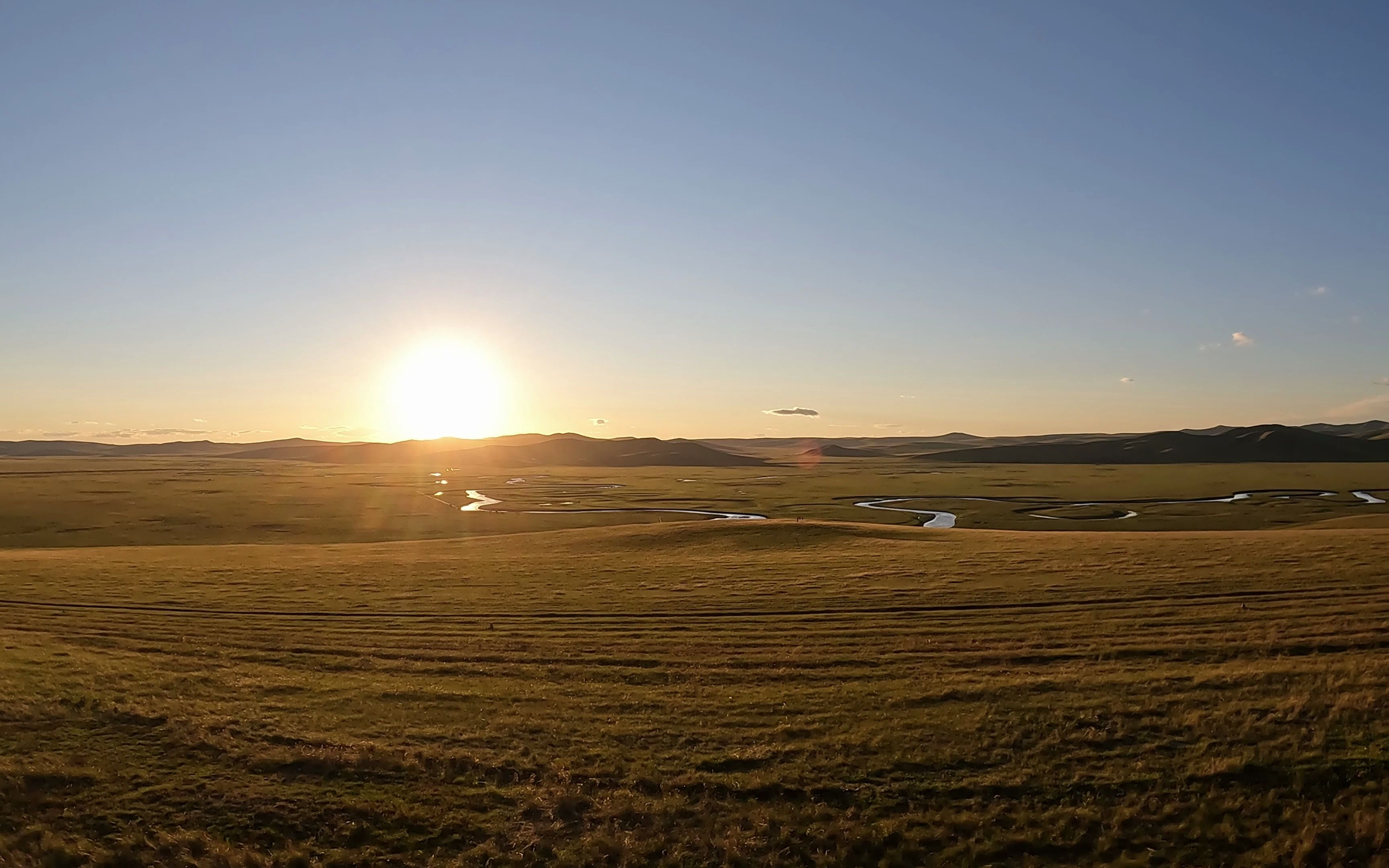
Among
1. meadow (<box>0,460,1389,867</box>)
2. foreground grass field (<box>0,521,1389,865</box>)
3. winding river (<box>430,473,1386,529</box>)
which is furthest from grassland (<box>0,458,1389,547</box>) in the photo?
foreground grass field (<box>0,521,1389,865</box>)

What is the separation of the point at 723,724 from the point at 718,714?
773 millimetres

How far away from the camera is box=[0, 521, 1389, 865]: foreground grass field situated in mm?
14961

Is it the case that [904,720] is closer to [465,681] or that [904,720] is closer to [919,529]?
[465,681]

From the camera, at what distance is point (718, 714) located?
850 inches

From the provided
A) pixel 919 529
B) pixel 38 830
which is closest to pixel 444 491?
pixel 919 529

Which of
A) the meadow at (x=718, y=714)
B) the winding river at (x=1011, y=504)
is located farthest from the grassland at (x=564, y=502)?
the meadow at (x=718, y=714)

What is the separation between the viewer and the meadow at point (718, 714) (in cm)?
1502

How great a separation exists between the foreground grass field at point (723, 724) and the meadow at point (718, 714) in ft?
0.33

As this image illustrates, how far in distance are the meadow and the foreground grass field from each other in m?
0.10

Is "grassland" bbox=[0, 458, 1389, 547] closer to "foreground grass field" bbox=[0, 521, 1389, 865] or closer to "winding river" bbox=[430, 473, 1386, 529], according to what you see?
"winding river" bbox=[430, 473, 1386, 529]

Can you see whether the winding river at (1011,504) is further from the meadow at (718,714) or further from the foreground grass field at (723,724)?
the foreground grass field at (723,724)

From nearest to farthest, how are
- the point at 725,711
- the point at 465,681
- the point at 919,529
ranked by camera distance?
the point at 725,711
the point at 465,681
the point at 919,529

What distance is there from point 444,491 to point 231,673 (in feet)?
449

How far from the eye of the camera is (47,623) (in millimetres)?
34062
